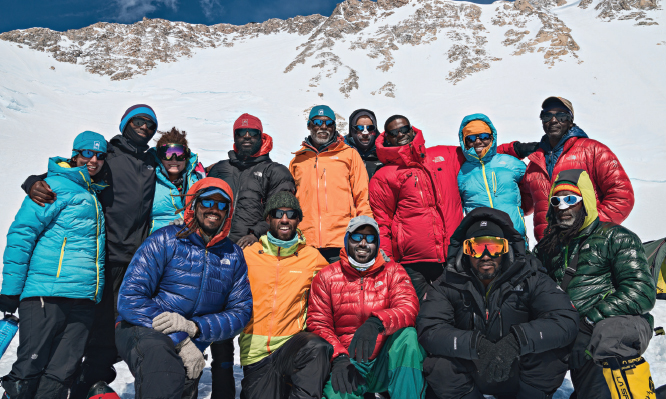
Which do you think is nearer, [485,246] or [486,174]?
[485,246]

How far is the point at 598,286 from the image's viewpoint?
280 centimetres

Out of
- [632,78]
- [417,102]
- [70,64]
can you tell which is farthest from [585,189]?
[70,64]

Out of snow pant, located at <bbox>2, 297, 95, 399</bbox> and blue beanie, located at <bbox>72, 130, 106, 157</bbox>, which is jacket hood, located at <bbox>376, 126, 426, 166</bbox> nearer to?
blue beanie, located at <bbox>72, 130, 106, 157</bbox>

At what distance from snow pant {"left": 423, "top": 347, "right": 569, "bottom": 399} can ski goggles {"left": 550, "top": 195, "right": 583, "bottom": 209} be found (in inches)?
41.2

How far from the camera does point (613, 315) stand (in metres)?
2.60

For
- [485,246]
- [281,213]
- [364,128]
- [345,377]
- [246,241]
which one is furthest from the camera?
[364,128]

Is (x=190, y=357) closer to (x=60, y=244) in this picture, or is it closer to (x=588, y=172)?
(x=60, y=244)

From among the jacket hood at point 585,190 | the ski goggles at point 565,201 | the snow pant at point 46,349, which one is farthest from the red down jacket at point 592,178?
the snow pant at point 46,349

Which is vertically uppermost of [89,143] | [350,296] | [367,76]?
[367,76]

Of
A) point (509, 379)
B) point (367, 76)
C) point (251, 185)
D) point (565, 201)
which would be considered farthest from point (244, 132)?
point (367, 76)

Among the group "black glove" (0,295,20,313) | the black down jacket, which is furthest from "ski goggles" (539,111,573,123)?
"black glove" (0,295,20,313)

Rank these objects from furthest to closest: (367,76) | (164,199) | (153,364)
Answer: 1. (367,76)
2. (164,199)
3. (153,364)

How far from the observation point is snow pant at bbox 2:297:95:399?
9.29 feet

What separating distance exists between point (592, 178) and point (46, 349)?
470 centimetres
